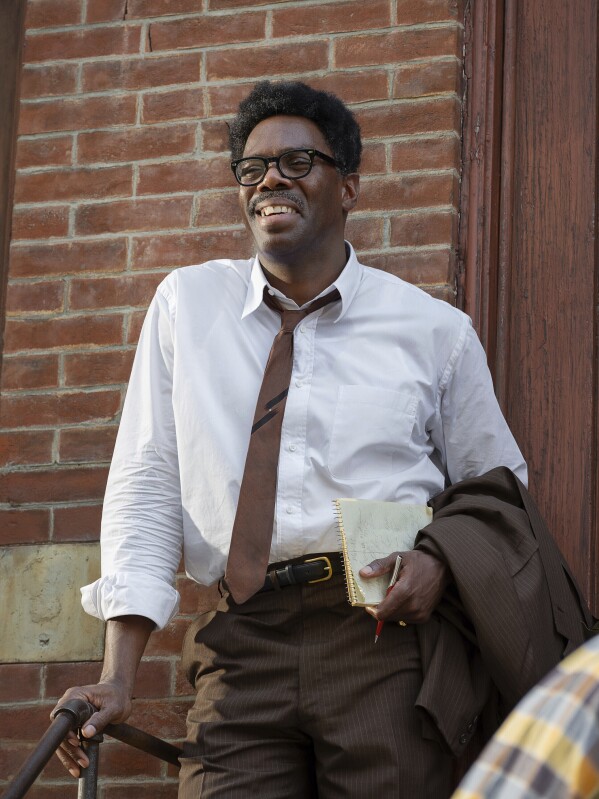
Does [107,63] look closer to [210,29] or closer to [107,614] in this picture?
[210,29]

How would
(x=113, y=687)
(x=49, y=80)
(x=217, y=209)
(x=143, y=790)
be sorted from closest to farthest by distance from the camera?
(x=113, y=687)
(x=143, y=790)
(x=217, y=209)
(x=49, y=80)

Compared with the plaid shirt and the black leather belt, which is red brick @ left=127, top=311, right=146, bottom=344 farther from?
the plaid shirt

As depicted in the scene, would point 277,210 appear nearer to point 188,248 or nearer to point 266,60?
point 188,248

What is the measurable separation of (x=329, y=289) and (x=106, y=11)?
143cm

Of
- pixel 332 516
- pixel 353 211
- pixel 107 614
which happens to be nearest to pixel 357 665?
pixel 332 516

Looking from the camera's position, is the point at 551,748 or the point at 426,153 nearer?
the point at 551,748

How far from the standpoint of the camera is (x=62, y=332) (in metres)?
3.65

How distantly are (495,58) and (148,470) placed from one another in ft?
5.39

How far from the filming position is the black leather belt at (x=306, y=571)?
269cm

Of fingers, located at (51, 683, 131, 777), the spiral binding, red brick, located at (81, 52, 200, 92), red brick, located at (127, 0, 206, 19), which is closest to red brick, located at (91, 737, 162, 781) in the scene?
fingers, located at (51, 683, 131, 777)

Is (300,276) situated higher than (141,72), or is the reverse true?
(141,72)

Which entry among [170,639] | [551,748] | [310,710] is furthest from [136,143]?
[551,748]

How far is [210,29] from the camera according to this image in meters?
3.75

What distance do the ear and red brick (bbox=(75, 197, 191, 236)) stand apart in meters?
0.56
